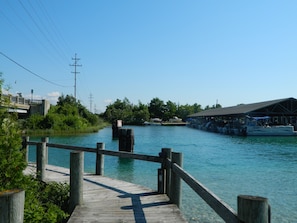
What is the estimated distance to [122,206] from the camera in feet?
17.0

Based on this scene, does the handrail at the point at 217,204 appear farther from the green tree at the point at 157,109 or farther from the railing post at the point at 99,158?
the green tree at the point at 157,109

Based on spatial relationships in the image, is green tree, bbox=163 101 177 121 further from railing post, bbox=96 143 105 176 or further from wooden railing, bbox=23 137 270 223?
railing post, bbox=96 143 105 176

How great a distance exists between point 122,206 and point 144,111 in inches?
3921

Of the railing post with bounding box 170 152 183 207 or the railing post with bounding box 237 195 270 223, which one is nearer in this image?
the railing post with bounding box 237 195 270 223

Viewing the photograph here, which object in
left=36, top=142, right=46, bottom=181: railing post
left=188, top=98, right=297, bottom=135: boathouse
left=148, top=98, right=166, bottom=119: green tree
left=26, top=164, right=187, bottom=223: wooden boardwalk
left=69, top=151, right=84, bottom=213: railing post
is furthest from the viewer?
left=148, top=98, right=166, bottom=119: green tree

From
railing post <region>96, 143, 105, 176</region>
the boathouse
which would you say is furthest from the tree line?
railing post <region>96, 143, 105, 176</region>

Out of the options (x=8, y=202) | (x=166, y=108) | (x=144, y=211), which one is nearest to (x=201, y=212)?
(x=144, y=211)

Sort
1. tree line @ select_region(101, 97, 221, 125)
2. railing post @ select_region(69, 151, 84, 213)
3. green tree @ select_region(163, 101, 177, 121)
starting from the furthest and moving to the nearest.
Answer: green tree @ select_region(163, 101, 177, 121) < tree line @ select_region(101, 97, 221, 125) < railing post @ select_region(69, 151, 84, 213)

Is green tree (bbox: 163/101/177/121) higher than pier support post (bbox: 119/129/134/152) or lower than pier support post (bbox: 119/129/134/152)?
higher

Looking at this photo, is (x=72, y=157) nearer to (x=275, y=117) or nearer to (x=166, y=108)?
(x=275, y=117)

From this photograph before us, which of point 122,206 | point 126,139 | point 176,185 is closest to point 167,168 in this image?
point 176,185

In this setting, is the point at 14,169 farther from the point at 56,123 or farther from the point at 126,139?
the point at 56,123

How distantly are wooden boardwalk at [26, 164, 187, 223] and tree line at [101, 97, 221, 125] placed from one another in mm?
94750

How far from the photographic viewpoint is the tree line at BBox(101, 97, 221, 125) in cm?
10250
